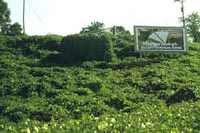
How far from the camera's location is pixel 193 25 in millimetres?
58281

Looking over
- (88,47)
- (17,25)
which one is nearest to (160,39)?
(88,47)

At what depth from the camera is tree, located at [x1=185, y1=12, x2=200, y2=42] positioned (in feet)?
187

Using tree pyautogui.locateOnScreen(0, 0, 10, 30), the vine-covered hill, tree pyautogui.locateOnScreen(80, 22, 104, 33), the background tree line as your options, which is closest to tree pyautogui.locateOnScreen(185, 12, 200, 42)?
the background tree line

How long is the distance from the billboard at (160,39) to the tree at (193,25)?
29598 millimetres

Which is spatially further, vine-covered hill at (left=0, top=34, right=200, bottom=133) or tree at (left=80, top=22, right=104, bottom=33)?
tree at (left=80, top=22, right=104, bottom=33)

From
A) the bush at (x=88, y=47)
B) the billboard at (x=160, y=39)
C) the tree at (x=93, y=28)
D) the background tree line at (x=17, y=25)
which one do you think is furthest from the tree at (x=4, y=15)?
the billboard at (x=160, y=39)

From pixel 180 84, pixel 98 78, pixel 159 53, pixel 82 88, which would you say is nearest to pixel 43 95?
pixel 82 88

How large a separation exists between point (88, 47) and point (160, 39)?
325cm

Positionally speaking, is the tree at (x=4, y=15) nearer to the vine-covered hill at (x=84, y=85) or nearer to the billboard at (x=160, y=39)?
the vine-covered hill at (x=84, y=85)

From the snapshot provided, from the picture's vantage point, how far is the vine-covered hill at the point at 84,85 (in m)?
18.1

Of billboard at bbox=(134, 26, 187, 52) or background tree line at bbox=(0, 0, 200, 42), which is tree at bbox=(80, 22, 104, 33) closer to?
background tree line at bbox=(0, 0, 200, 42)

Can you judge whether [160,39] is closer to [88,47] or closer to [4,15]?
[88,47]

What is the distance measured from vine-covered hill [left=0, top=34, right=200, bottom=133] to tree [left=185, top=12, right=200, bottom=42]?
94.3 feet

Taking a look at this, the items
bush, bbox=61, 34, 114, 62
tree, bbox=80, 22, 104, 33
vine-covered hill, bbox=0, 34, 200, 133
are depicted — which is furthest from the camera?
tree, bbox=80, 22, 104, 33
